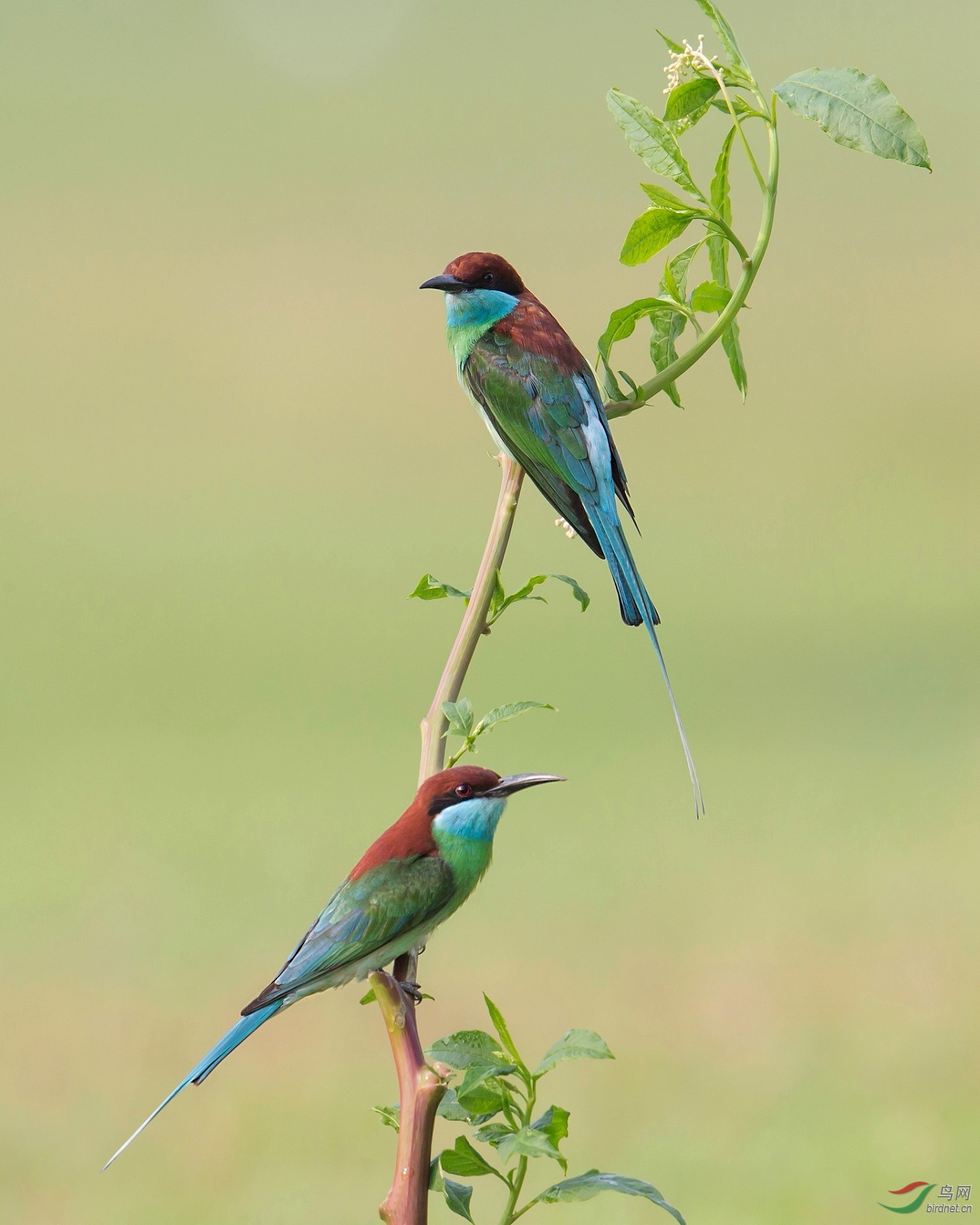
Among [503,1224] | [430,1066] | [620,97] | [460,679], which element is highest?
[620,97]

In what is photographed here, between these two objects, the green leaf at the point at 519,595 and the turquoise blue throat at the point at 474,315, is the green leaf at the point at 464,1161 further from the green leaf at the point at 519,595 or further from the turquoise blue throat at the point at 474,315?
the turquoise blue throat at the point at 474,315

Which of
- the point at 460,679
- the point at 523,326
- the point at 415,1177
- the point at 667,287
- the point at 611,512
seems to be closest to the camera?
the point at 415,1177

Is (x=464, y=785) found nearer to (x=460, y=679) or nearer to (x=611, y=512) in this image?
(x=460, y=679)

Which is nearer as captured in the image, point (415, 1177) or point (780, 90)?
point (415, 1177)

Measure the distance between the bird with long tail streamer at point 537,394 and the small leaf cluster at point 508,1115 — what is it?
14.1 inches

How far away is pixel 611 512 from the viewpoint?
3.20ft

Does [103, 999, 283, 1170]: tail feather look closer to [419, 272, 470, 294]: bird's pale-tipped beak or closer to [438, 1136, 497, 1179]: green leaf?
[438, 1136, 497, 1179]: green leaf

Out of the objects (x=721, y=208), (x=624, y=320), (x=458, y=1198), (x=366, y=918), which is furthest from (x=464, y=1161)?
(x=721, y=208)

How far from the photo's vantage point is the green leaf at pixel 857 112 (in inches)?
25.2

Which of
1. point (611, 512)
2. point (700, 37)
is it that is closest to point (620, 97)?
point (700, 37)

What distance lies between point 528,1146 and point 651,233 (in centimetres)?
51

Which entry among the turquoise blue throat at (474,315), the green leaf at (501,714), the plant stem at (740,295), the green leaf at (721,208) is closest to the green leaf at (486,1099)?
the green leaf at (501,714)

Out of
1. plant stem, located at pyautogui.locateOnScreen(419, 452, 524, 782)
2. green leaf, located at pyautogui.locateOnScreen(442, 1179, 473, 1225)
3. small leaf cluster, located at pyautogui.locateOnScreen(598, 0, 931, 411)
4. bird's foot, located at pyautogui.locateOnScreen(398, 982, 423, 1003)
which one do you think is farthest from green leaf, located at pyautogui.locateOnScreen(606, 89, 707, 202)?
green leaf, located at pyautogui.locateOnScreen(442, 1179, 473, 1225)

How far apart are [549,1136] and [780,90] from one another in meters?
0.56
